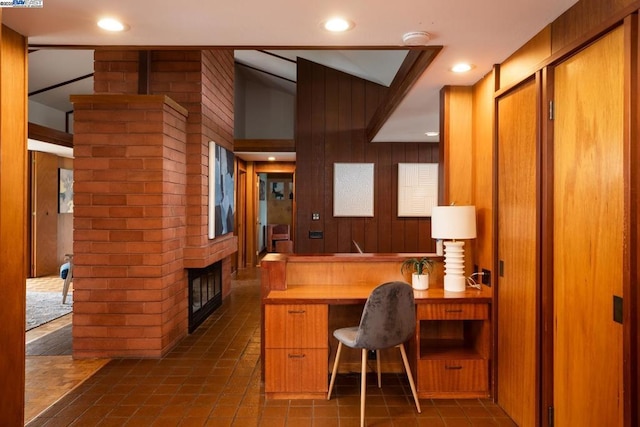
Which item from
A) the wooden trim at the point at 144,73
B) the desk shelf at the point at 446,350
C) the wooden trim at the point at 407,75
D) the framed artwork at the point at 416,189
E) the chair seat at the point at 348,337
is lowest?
the desk shelf at the point at 446,350

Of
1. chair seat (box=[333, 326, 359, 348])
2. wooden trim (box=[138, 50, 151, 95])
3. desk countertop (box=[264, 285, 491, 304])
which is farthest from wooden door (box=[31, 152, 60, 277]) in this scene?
chair seat (box=[333, 326, 359, 348])

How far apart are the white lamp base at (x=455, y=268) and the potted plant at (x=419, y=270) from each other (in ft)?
0.55

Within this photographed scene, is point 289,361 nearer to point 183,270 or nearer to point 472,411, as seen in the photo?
point 472,411

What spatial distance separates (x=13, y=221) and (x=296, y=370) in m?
1.89

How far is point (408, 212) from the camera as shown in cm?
639

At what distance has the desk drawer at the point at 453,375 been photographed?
2.82 m

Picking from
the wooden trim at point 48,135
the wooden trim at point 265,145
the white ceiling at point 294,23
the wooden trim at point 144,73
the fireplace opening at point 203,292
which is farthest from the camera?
the wooden trim at point 265,145

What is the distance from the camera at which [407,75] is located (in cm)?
336

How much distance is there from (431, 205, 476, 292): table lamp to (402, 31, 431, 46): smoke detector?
1.10 m

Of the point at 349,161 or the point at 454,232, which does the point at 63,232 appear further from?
the point at 454,232

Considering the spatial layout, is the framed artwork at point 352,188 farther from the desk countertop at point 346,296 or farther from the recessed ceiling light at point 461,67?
the recessed ceiling light at point 461,67

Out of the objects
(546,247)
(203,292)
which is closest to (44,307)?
(203,292)

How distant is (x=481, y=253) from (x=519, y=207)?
2.12 feet

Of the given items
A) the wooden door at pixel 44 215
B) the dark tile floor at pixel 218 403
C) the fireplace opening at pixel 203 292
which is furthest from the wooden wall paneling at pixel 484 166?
the wooden door at pixel 44 215
